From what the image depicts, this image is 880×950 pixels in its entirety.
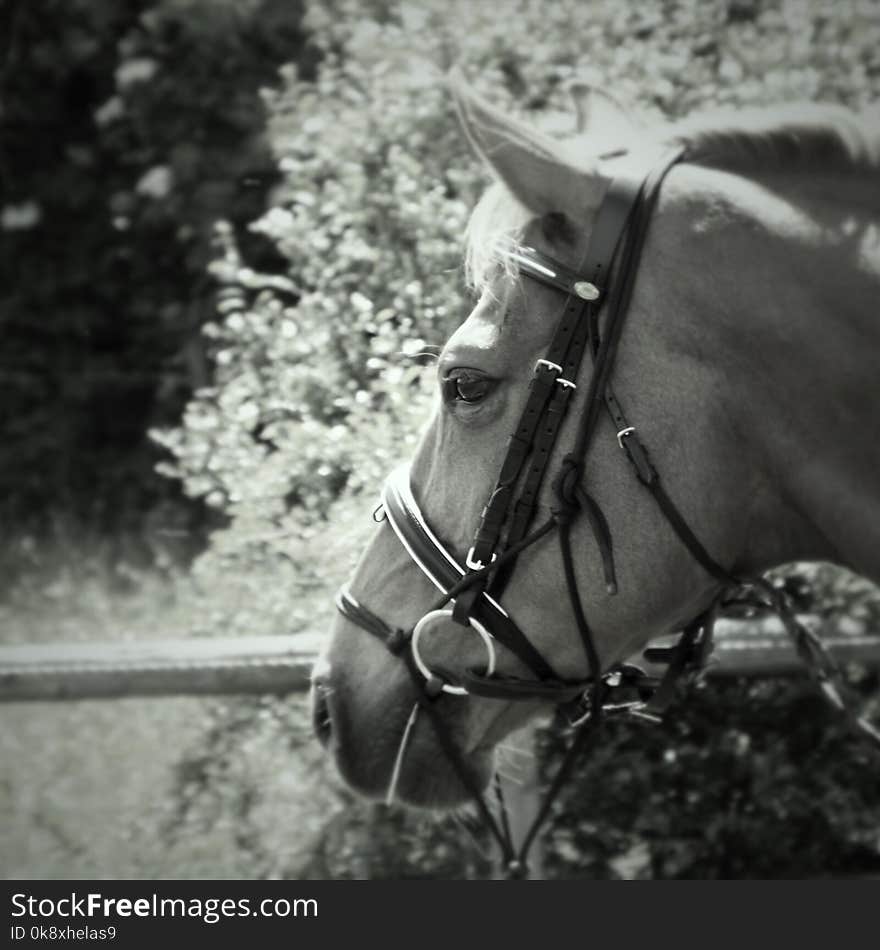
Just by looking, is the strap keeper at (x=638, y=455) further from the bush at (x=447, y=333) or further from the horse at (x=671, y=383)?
the bush at (x=447, y=333)

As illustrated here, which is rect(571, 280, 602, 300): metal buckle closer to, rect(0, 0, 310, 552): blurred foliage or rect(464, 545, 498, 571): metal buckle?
rect(464, 545, 498, 571): metal buckle

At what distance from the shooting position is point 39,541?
23.2 ft

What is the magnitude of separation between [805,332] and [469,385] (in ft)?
2.02

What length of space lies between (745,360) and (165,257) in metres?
5.90

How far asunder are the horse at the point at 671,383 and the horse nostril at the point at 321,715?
21 centimetres

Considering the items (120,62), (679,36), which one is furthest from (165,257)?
(679,36)

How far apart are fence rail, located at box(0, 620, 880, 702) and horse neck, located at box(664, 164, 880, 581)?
1.26 m

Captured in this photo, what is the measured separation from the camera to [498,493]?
2.19 metres

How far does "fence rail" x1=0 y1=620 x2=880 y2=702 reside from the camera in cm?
326

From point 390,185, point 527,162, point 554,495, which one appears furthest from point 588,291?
point 390,185

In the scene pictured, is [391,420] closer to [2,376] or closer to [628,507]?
[628,507]

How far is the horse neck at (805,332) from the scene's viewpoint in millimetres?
2053

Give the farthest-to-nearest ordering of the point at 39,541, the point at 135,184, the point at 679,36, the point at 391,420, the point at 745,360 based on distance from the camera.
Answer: the point at 135,184 → the point at 39,541 → the point at 679,36 → the point at 391,420 → the point at 745,360

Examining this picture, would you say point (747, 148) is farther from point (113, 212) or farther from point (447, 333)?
point (113, 212)
